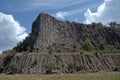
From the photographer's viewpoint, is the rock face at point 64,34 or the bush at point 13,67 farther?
the rock face at point 64,34

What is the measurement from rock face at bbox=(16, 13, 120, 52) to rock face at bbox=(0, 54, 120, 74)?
2221 centimetres

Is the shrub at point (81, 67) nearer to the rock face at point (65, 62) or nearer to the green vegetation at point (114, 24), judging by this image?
the rock face at point (65, 62)

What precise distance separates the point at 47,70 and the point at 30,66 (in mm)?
10845

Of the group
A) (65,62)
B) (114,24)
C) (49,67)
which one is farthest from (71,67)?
(114,24)

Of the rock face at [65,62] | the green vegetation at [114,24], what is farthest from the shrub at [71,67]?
the green vegetation at [114,24]

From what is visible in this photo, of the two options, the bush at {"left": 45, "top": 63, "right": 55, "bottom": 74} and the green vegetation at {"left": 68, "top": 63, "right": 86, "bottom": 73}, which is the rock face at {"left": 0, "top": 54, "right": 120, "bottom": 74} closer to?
the green vegetation at {"left": 68, "top": 63, "right": 86, "bottom": 73}

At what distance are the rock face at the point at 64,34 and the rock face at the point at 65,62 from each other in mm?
22210

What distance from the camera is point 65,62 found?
120375 millimetres

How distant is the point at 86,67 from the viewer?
118 m

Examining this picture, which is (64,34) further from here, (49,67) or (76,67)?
(49,67)

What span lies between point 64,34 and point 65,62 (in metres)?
41.5

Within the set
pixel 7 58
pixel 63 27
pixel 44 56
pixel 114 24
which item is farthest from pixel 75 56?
pixel 114 24

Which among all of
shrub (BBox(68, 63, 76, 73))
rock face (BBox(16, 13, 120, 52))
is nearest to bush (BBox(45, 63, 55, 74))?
shrub (BBox(68, 63, 76, 73))

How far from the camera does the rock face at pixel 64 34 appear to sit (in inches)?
5940
